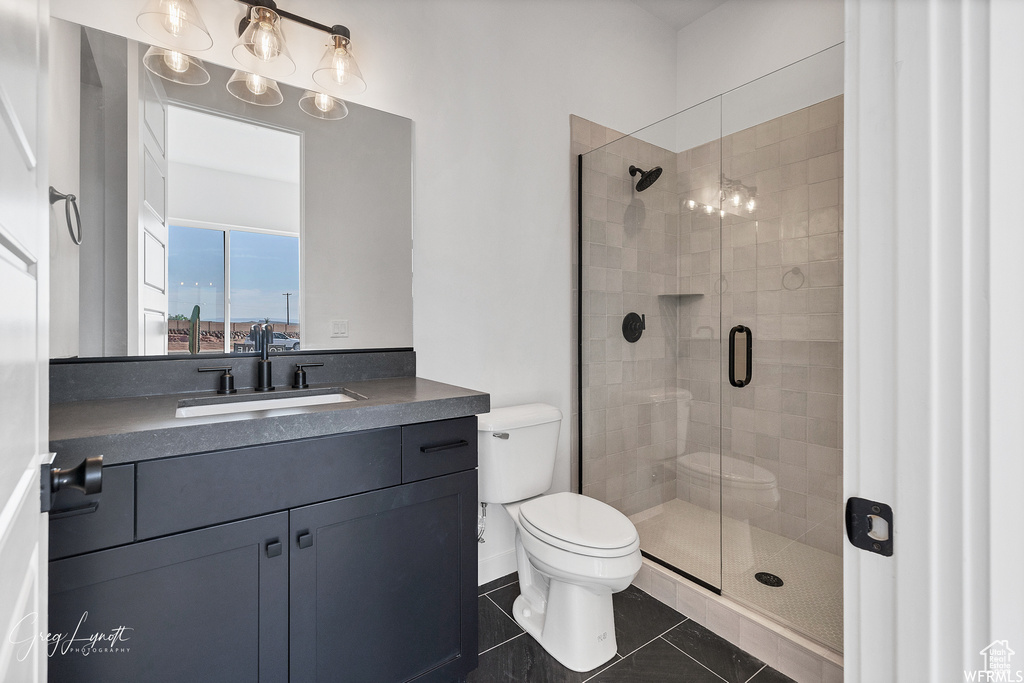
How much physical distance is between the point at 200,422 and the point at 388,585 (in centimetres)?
62

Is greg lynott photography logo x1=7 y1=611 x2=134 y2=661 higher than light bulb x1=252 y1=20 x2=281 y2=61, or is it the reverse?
light bulb x1=252 y1=20 x2=281 y2=61

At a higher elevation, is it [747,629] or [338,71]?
[338,71]

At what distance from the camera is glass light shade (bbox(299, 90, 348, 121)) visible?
65.6 inches

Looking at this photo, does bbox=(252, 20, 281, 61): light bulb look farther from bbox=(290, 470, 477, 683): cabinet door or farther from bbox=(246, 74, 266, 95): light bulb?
bbox=(290, 470, 477, 683): cabinet door

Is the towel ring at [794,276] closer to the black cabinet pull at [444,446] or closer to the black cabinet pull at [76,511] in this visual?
the black cabinet pull at [444,446]

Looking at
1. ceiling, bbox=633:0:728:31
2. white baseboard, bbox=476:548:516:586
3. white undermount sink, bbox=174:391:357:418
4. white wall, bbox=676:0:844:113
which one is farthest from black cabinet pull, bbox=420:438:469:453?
ceiling, bbox=633:0:728:31

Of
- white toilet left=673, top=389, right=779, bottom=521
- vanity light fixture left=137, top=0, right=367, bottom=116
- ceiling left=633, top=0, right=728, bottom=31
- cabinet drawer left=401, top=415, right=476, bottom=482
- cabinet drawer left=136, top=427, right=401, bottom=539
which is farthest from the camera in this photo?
ceiling left=633, top=0, right=728, bottom=31

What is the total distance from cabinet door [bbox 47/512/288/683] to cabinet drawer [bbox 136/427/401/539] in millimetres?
37

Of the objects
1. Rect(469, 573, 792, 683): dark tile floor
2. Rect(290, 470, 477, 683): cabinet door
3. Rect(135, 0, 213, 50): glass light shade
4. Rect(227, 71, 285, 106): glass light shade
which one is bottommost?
Rect(469, 573, 792, 683): dark tile floor

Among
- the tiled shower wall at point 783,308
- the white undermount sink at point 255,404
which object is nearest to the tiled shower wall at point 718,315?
the tiled shower wall at point 783,308

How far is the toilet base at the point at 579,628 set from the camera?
1.58 m

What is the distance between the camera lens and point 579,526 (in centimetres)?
162

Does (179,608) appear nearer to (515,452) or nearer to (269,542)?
(269,542)

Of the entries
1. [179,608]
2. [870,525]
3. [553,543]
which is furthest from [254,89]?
[870,525]
